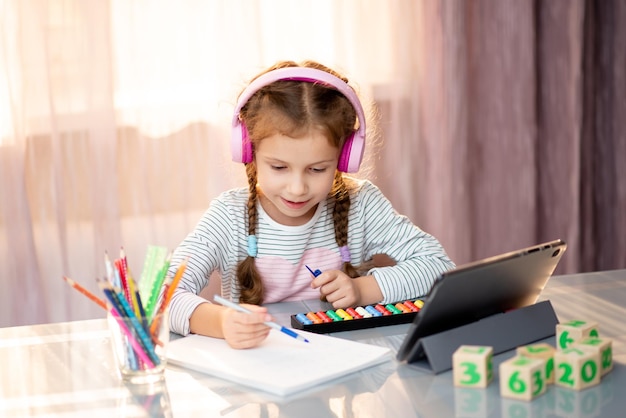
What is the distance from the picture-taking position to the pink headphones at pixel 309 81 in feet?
4.81

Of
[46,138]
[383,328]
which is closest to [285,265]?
[383,328]

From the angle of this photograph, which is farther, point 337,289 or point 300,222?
point 300,222

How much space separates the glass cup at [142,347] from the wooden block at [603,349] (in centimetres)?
49

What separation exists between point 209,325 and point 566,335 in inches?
18.7

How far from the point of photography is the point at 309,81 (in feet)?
4.99

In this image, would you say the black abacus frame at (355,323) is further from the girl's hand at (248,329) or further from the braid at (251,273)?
the braid at (251,273)

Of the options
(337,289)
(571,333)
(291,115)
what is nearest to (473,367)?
(571,333)

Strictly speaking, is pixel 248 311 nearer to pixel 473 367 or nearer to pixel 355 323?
pixel 355 323

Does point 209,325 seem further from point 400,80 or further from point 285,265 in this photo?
point 400,80

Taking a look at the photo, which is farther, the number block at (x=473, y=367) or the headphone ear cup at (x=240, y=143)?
the headphone ear cup at (x=240, y=143)

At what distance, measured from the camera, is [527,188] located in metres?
2.69

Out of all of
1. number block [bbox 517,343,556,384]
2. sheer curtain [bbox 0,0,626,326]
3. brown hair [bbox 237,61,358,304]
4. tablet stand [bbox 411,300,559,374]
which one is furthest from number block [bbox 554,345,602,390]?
sheer curtain [bbox 0,0,626,326]

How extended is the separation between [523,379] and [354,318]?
364 millimetres

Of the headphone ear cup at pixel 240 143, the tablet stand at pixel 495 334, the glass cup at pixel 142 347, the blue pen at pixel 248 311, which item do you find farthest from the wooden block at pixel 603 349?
the headphone ear cup at pixel 240 143
